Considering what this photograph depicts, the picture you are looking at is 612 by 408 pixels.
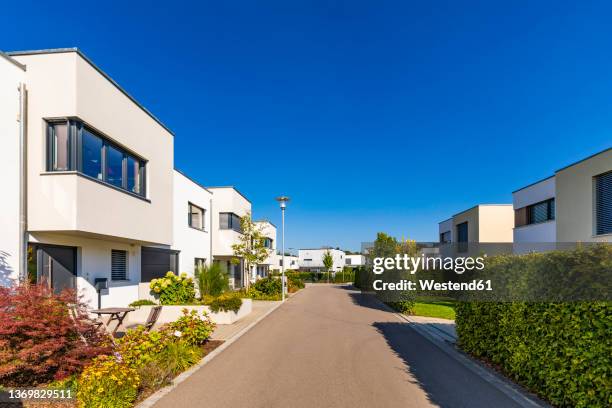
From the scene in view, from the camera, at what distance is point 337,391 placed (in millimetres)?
5926

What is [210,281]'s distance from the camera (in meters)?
14.8

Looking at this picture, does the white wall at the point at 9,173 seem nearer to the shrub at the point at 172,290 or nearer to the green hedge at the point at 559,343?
the shrub at the point at 172,290

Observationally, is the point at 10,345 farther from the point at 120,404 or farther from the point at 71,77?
the point at 71,77

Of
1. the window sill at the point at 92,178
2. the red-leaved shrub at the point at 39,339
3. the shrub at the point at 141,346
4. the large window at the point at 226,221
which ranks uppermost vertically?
the window sill at the point at 92,178

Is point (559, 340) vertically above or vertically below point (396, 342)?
above

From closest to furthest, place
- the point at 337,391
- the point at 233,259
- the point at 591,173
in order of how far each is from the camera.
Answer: the point at 337,391
the point at 591,173
the point at 233,259

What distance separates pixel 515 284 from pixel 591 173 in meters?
11.4

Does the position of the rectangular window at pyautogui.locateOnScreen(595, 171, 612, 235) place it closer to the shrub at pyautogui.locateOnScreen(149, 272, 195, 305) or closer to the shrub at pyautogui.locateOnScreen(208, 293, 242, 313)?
A: the shrub at pyautogui.locateOnScreen(208, 293, 242, 313)

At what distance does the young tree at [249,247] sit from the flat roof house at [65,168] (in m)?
11.8

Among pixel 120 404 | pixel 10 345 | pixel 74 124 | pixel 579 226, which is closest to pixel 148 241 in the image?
pixel 74 124

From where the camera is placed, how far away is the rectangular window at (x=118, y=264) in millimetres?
12192

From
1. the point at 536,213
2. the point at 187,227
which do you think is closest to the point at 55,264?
the point at 187,227

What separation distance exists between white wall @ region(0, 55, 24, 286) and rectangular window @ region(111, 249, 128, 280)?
4117 mm

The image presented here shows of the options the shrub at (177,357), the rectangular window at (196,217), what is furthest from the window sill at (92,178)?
the rectangular window at (196,217)
